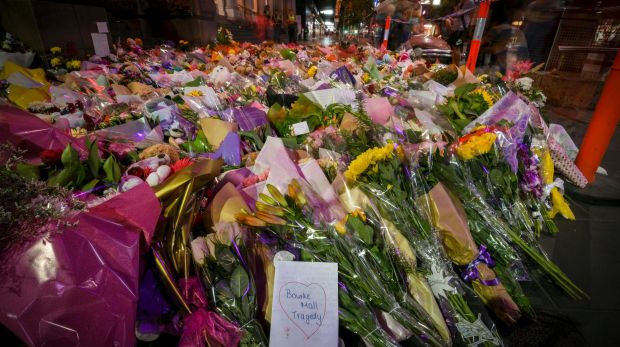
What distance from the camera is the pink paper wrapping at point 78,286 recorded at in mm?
938

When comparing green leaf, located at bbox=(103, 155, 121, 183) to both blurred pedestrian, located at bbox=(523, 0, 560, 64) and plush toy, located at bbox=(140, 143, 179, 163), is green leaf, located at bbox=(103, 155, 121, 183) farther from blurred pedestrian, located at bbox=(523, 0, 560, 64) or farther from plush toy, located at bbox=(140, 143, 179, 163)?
blurred pedestrian, located at bbox=(523, 0, 560, 64)

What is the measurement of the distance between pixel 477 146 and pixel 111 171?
2323 mm

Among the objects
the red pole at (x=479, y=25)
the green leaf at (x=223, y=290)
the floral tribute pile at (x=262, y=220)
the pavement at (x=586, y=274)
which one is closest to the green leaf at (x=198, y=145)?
the floral tribute pile at (x=262, y=220)

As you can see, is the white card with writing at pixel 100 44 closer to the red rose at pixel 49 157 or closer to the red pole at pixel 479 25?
the red rose at pixel 49 157

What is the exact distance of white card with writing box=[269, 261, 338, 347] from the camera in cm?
125

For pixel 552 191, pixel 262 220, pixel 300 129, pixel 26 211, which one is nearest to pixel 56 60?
pixel 300 129

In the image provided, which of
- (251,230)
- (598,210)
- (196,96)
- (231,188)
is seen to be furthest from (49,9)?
(598,210)

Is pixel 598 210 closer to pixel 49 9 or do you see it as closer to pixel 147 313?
pixel 147 313

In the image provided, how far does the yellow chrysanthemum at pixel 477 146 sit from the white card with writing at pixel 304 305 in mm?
1276

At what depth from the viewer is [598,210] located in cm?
291

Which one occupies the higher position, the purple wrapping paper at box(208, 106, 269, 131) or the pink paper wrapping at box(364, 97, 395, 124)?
the pink paper wrapping at box(364, 97, 395, 124)

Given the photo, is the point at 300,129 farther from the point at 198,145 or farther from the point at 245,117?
the point at 198,145

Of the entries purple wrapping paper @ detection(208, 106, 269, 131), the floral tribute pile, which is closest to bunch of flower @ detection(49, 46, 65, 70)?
the floral tribute pile

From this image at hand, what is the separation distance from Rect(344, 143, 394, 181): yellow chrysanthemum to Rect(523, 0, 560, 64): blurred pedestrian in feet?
27.0
